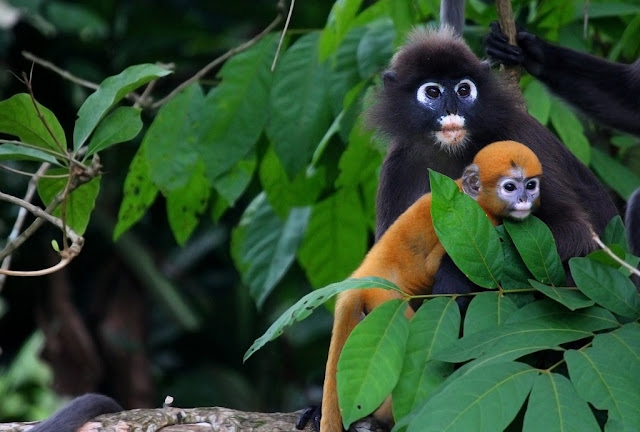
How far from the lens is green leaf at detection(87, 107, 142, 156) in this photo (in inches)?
111

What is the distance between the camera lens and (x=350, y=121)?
3.79m

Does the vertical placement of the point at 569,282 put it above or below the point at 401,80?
below

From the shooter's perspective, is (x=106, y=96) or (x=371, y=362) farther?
(x=106, y=96)

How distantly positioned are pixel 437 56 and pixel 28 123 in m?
1.31

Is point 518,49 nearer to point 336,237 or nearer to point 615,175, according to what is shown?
point 615,175

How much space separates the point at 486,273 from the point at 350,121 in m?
1.45

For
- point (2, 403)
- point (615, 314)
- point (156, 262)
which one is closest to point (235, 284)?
point (156, 262)

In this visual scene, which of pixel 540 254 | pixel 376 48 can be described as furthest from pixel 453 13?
pixel 540 254

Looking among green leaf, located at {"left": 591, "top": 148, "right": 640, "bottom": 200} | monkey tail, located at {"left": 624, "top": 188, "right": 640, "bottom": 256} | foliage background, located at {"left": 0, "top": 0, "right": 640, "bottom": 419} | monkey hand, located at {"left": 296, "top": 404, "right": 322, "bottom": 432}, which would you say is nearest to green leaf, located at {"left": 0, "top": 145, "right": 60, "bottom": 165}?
foliage background, located at {"left": 0, "top": 0, "right": 640, "bottom": 419}

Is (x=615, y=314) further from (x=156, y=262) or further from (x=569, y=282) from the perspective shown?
(x=156, y=262)

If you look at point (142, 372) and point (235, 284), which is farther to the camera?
point (235, 284)

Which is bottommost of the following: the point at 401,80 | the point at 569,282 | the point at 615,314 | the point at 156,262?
the point at 156,262

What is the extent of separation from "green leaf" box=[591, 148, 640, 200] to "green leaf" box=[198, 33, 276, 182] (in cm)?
132

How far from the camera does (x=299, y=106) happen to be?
3.69m
